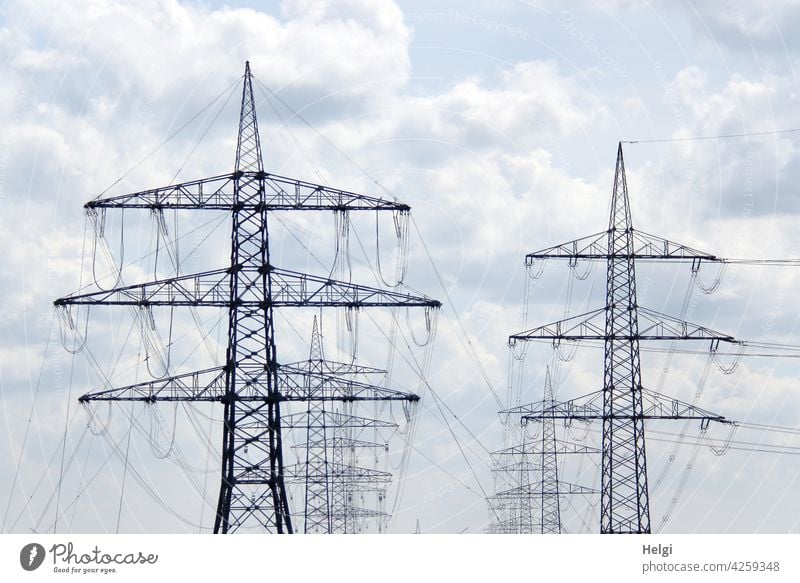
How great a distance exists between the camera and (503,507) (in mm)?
137625

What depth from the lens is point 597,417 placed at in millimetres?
91188

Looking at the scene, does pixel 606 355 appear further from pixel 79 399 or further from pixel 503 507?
pixel 503 507

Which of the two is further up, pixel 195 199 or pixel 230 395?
pixel 195 199

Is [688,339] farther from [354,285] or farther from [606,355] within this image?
[354,285]

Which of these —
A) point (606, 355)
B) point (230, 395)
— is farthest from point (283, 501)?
point (606, 355)
